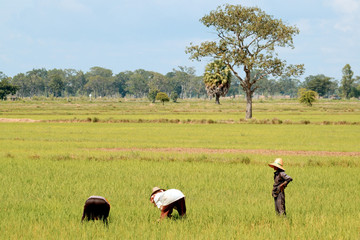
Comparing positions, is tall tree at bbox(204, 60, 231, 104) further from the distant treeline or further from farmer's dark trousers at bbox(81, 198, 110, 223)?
farmer's dark trousers at bbox(81, 198, 110, 223)

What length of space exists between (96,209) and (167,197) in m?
1.27

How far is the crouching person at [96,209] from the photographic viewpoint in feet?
24.2

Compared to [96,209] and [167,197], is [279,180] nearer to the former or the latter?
[167,197]

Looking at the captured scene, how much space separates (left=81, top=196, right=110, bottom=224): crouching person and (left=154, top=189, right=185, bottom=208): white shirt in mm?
870

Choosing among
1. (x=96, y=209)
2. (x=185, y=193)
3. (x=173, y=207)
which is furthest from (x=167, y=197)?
(x=185, y=193)

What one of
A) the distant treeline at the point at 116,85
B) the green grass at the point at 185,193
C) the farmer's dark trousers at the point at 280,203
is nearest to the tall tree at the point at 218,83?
the distant treeline at the point at 116,85

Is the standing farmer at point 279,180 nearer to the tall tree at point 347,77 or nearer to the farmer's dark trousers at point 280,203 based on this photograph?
the farmer's dark trousers at point 280,203

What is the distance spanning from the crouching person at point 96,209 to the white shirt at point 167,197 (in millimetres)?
870

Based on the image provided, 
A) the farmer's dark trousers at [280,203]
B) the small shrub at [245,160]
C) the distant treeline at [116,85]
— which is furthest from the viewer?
the distant treeline at [116,85]

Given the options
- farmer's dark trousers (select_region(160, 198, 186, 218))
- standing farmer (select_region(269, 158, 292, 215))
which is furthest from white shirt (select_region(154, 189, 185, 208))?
standing farmer (select_region(269, 158, 292, 215))

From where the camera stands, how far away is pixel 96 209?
24.9 ft

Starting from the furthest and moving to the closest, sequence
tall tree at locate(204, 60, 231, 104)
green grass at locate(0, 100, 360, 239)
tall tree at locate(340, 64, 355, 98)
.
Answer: tall tree at locate(340, 64, 355, 98) → tall tree at locate(204, 60, 231, 104) → green grass at locate(0, 100, 360, 239)

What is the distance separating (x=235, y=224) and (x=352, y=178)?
7.26 meters

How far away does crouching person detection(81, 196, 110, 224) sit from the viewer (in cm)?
738
